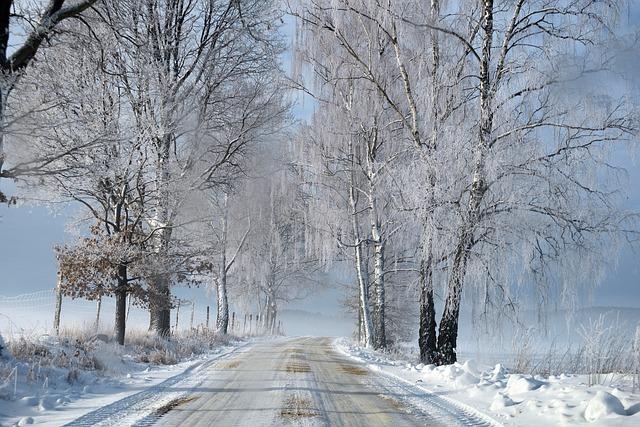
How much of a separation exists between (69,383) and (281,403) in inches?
124

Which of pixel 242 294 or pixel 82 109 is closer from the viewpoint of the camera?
pixel 82 109

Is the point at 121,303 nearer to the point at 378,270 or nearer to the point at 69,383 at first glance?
the point at 69,383

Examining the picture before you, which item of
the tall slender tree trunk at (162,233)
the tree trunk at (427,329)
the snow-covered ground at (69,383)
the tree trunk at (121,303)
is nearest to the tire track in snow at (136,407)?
the snow-covered ground at (69,383)

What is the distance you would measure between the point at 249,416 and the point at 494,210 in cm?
687

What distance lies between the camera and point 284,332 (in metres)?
42.0

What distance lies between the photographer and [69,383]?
7.27 meters

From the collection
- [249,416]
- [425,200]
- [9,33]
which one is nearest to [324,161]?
[425,200]

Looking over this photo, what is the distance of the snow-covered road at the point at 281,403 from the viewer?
5.21 meters

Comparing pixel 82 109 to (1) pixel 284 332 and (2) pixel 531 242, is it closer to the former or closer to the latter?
(2) pixel 531 242

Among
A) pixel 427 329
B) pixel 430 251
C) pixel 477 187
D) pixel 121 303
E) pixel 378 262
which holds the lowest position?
pixel 427 329

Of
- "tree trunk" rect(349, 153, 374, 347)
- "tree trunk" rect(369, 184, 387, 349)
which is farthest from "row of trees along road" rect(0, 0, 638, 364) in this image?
"tree trunk" rect(349, 153, 374, 347)

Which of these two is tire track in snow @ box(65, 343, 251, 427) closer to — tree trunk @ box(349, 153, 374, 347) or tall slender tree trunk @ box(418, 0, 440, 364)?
tall slender tree trunk @ box(418, 0, 440, 364)

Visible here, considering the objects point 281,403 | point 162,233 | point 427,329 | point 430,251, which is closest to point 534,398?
point 281,403

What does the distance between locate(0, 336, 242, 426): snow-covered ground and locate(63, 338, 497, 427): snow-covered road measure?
0.29 meters
